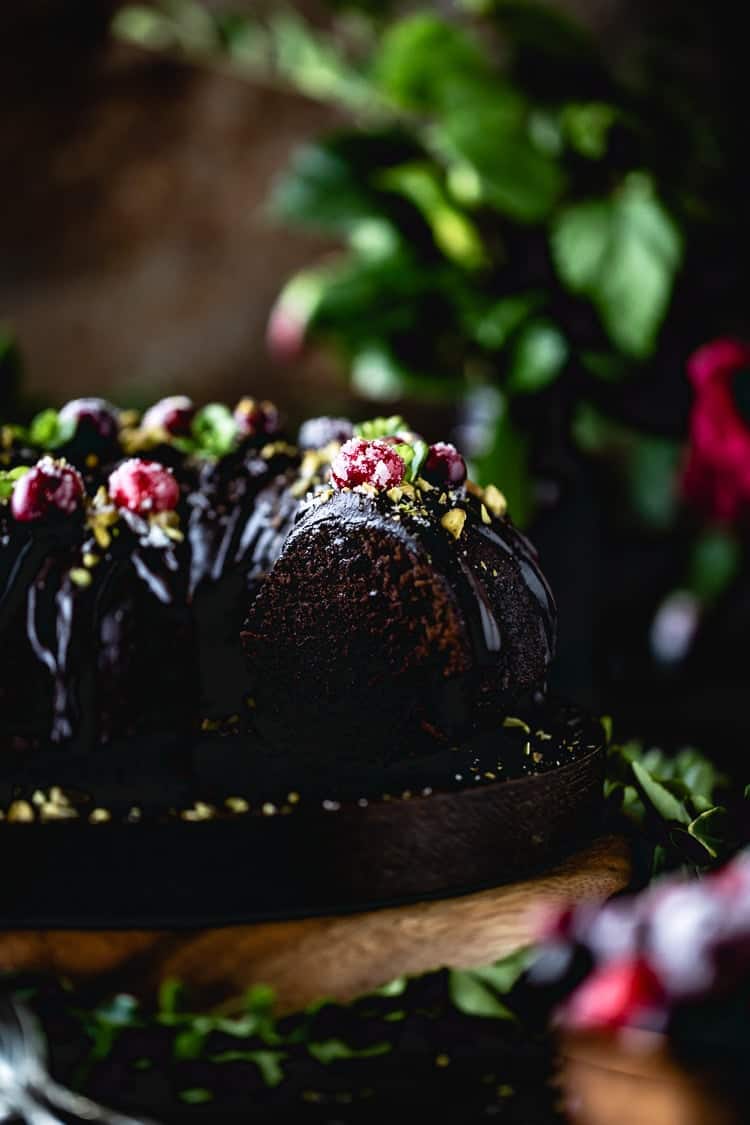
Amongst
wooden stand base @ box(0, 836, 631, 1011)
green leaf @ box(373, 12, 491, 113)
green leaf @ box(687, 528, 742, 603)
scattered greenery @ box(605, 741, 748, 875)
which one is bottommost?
green leaf @ box(687, 528, 742, 603)

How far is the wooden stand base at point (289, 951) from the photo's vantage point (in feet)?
3.51

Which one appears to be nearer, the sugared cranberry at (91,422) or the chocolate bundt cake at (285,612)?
the chocolate bundt cake at (285,612)

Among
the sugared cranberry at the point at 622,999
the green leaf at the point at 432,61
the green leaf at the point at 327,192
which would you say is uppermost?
the green leaf at the point at 432,61

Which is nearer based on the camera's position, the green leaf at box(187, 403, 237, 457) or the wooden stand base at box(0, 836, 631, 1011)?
the wooden stand base at box(0, 836, 631, 1011)

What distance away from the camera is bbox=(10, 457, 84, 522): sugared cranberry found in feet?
4.16

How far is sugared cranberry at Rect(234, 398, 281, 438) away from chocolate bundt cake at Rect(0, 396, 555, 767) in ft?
0.54

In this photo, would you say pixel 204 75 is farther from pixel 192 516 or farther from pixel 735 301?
pixel 192 516

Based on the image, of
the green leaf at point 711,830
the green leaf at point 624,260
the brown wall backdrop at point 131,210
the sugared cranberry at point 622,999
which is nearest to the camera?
the sugared cranberry at point 622,999

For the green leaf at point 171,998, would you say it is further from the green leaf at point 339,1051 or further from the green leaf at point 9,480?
the green leaf at point 9,480

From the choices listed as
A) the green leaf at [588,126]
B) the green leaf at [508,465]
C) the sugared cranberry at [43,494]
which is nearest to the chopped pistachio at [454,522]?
the sugared cranberry at [43,494]

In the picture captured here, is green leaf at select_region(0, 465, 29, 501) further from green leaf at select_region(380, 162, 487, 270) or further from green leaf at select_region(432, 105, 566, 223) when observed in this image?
green leaf at select_region(380, 162, 487, 270)

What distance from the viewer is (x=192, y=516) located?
136 cm

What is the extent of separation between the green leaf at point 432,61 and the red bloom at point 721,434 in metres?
0.60

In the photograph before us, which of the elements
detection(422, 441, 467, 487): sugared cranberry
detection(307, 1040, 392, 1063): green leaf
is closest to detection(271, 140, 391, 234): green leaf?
detection(422, 441, 467, 487): sugared cranberry
